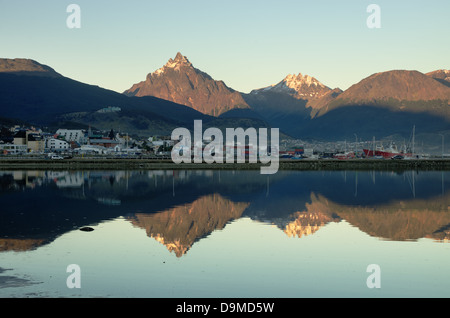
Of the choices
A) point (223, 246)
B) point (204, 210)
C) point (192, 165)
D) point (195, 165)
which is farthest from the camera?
point (195, 165)

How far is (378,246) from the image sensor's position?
110ft

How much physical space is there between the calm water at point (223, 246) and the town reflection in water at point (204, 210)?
4.7 inches

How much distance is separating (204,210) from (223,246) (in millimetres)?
18922

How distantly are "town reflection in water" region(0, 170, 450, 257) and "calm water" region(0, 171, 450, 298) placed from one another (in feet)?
0.40

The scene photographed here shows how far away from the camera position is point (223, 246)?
109ft

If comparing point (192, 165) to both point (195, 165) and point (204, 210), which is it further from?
point (204, 210)

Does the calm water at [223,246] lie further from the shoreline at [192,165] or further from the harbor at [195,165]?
the harbor at [195,165]

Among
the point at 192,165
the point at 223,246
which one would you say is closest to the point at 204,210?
the point at 223,246

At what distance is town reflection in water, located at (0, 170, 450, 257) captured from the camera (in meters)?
37.9

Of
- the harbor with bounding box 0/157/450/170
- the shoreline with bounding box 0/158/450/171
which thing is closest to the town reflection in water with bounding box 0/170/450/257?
the shoreline with bounding box 0/158/450/171

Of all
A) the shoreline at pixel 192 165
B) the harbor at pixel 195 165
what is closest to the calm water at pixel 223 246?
the shoreline at pixel 192 165

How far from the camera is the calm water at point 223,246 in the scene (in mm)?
23484

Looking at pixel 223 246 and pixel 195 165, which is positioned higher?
pixel 195 165
